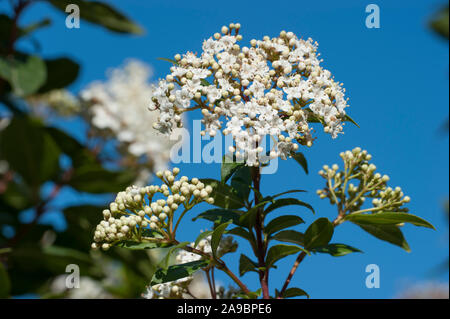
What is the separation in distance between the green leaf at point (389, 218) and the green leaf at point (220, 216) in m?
0.44

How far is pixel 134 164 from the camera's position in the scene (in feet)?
13.9

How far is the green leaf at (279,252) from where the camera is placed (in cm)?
178

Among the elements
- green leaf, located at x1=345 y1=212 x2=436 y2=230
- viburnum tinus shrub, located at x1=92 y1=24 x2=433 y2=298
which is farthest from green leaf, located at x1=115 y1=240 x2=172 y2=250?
green leaf, located at x1=345 y1=212 x2=436 y2=230

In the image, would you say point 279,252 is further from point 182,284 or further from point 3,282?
point 3,282

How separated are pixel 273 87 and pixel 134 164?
248 centimetres

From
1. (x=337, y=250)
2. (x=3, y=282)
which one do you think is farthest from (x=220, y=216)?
(x=3, y=282)

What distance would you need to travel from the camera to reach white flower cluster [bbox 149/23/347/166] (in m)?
1.76

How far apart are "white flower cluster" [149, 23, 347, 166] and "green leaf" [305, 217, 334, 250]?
0.92ft

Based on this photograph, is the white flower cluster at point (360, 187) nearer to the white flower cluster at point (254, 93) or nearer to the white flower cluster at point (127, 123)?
the white flower cluster at point (254, 93)

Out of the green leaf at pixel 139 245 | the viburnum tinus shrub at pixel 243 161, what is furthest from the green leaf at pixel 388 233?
the green leaf at pixel 139 245

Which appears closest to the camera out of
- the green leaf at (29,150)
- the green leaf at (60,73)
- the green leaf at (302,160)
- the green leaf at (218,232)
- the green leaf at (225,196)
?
the green leaf at (218,232)
